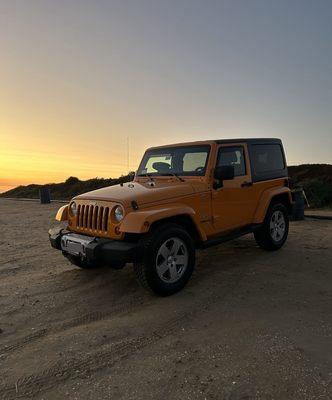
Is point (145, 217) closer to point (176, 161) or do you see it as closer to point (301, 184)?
point (176, 161)

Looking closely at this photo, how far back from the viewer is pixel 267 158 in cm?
740

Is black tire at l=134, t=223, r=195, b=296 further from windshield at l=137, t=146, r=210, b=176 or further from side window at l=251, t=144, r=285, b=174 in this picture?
side window at l=251, t=144, r=285, b=174

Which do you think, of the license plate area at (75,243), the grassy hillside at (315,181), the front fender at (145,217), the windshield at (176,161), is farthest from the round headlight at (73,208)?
the grassy hillside at (315,181)

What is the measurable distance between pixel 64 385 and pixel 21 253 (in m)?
5.10

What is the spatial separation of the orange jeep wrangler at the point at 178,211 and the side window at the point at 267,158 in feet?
0.06

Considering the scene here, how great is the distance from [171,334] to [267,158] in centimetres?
444

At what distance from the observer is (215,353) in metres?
3.52

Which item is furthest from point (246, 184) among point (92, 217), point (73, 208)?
point (73, 208)

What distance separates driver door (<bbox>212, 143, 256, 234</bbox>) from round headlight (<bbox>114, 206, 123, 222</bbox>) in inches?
62.3

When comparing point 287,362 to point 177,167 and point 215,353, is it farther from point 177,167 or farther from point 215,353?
point 177,167

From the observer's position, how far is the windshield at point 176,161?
6.12 meters

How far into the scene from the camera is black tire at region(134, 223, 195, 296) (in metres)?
4.75

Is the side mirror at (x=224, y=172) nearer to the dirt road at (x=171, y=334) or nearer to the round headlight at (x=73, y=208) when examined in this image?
the dirt road at (x=171, y=334)

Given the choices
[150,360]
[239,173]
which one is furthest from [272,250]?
[150,360]
